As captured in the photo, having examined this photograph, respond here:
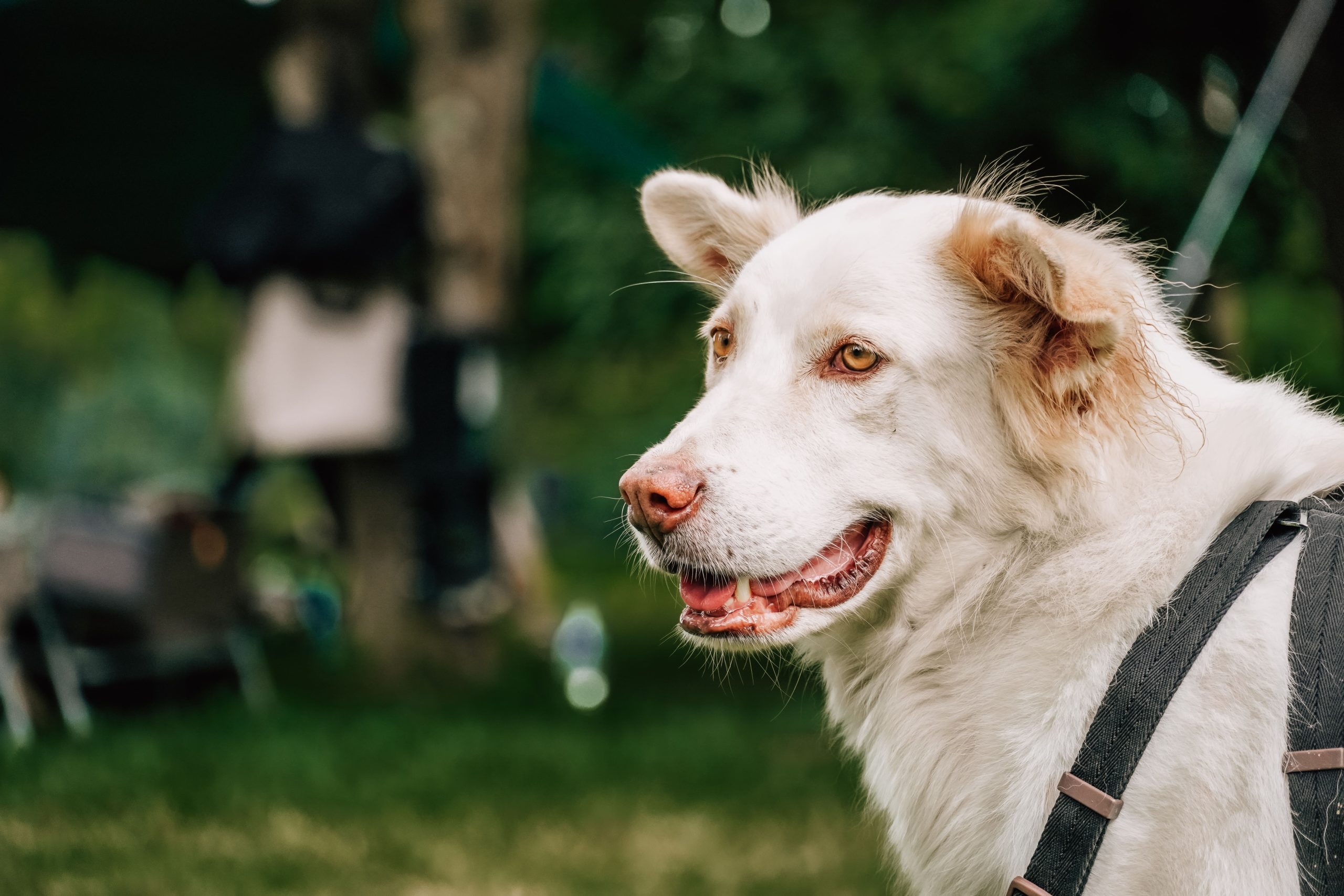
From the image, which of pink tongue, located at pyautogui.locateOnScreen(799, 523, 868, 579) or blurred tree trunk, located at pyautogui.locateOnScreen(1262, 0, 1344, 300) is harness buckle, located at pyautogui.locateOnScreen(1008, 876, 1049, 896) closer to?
pink tongue, located at pyautogui.locateOnScreen(799, 523, 868, 579)

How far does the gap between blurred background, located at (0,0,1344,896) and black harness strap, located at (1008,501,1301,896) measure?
2.77ft

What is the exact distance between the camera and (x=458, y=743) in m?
5.40

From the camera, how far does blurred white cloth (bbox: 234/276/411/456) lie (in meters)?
5.93

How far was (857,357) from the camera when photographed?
205cm

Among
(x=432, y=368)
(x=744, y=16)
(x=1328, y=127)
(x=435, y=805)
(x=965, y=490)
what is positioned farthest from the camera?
(x=744, y=16)

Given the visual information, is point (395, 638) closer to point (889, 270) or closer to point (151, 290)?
point (889, 270)

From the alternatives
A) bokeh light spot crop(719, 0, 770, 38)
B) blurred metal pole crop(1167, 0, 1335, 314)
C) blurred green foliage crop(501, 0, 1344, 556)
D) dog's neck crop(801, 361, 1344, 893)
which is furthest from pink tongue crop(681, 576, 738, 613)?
bokeh light spot crop(719, 0, 770, 38)

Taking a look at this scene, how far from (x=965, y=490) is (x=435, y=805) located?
3.42 meters

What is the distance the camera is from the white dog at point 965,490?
5.89ft

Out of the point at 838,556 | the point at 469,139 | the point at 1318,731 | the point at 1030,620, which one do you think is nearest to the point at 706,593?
the point at 838,556

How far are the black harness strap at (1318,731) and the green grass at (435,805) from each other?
2.30 metres

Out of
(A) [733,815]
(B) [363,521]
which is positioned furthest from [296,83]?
(A) [733,815]

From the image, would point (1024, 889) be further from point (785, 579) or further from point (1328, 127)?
point (1328, 127)

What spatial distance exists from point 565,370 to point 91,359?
26.6ft
